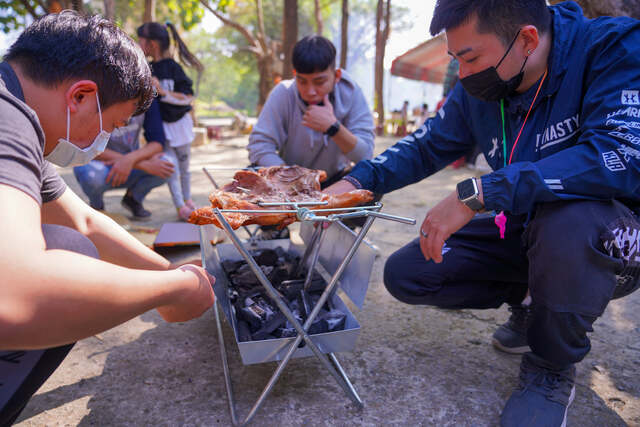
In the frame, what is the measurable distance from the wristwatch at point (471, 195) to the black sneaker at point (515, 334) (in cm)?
94

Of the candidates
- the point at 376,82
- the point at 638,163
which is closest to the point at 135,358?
the point at 638,163

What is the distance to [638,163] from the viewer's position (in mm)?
1503

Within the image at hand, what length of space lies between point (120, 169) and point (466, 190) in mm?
3602

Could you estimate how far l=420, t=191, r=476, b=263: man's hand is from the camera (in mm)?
1680

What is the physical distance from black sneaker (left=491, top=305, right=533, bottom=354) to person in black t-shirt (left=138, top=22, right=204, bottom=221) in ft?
11.0

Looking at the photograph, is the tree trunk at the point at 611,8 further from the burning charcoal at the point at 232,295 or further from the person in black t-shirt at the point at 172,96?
the person in black t-shirt at the point at 172,96

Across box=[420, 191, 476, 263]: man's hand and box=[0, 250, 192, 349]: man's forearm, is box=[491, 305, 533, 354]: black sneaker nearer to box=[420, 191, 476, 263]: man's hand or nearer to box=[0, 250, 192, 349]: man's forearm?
box=[420, 191, 476, 263]: man's hand

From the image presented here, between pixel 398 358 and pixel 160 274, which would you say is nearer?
pixel 160 274

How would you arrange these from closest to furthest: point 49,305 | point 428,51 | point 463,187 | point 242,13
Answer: point 49,305
point 463,187
point 428,51
point 242,13

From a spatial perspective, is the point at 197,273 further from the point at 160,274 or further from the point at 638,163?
the point at 638,163

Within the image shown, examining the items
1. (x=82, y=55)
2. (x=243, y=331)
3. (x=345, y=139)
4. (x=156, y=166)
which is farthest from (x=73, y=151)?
(x=156, y=166)

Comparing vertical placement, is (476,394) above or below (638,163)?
below

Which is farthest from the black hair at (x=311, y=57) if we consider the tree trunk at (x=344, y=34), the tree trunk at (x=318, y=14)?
the tree trunk at (x=318, y=14)

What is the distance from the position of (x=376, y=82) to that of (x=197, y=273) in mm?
16332
